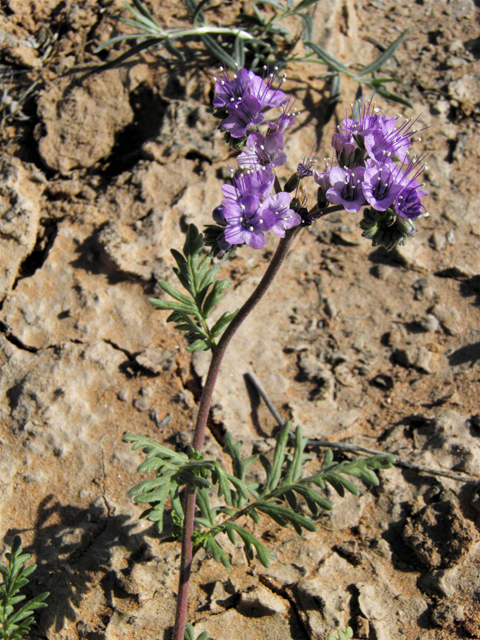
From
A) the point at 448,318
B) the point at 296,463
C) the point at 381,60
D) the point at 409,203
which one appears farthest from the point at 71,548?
the point at 381,60

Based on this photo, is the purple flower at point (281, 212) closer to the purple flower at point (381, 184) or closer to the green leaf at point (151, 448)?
the purple flower at point (381, 184)

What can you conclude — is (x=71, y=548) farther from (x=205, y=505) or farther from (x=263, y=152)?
(x=263, y=152)

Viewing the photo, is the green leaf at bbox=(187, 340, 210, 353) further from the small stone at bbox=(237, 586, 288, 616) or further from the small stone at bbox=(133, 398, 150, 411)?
the small stone at bbox=(237, 586, 288, 616)

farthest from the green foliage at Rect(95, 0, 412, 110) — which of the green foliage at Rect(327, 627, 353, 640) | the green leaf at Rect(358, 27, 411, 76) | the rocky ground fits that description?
the green foliage at Rect(327, 627, 353, 640)

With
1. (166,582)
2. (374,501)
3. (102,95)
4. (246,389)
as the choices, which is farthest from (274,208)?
(102,95)

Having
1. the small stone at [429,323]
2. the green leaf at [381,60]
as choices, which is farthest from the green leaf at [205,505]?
the green leaf at [381,60]
